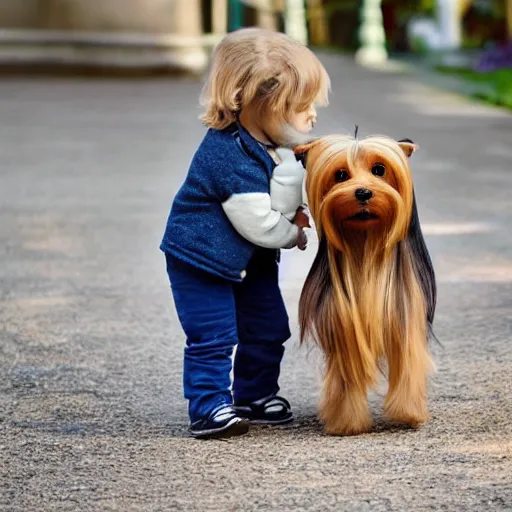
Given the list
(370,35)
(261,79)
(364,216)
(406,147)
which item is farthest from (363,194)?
(370,35)

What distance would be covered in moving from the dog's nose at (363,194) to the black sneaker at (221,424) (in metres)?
0.81

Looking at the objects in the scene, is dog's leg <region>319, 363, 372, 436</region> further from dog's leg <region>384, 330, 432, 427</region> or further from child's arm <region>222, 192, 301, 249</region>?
child's arm <region>222, 192, 301, 249</region>

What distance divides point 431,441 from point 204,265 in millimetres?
827

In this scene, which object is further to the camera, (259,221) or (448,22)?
(448,22)

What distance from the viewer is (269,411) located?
4.36 meters

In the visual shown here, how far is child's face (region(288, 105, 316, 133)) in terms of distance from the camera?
409cm

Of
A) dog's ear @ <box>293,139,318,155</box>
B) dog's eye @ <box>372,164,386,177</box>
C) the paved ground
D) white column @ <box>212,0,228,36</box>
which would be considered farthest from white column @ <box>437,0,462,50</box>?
dog's eye @ <box>372,164,386,177</box>

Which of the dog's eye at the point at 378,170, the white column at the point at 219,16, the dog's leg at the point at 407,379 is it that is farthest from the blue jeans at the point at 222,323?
the white column at the point at 219,16

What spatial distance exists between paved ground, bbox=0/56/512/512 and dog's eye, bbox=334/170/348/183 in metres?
0.76

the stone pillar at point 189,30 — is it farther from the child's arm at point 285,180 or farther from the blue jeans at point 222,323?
the child's arm at point 285,180

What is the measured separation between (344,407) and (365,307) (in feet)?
1.01

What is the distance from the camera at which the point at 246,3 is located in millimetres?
26141

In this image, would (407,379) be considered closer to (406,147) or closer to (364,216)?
(364,216)

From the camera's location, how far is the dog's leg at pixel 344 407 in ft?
13.5
